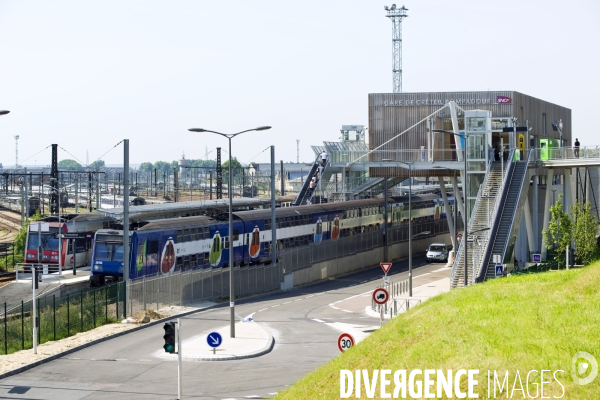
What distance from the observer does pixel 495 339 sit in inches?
692

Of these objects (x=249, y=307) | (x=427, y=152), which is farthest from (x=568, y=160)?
(x=249, y=307)

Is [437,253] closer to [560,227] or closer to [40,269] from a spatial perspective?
[560,227]

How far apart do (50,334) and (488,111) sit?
3671 centimetres

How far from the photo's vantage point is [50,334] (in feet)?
119

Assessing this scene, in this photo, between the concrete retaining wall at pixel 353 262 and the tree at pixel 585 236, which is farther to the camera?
the concrete retaining wall at pixel 353 262

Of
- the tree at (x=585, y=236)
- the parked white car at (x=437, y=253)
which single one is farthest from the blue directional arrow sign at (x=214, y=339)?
the parked white car at (x=437, y=253)

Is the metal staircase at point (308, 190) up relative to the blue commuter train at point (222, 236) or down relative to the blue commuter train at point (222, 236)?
up

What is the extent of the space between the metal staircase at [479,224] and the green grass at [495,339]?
80.2 feet

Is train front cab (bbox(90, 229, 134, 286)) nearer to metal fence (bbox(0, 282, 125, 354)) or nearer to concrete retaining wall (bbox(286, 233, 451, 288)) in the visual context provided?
metal fence (bbox(0, 282, 125, 354))

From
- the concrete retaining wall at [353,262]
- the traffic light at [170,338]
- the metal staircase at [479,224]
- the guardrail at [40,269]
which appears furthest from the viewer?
the concrete retaining wall at [353,262]

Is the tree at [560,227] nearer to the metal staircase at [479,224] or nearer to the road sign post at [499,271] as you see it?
the metal staircase at [479,224]

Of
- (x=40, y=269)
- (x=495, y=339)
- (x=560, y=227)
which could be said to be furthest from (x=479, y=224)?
(x=495, y=339)

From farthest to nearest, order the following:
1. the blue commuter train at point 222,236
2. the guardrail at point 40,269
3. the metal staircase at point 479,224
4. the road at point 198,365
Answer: the guardrail at point 40,269, the metal staircase at point 479,224, the blue commuter train at point 222,236, the road at point 198,365

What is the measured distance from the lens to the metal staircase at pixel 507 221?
49250mm
